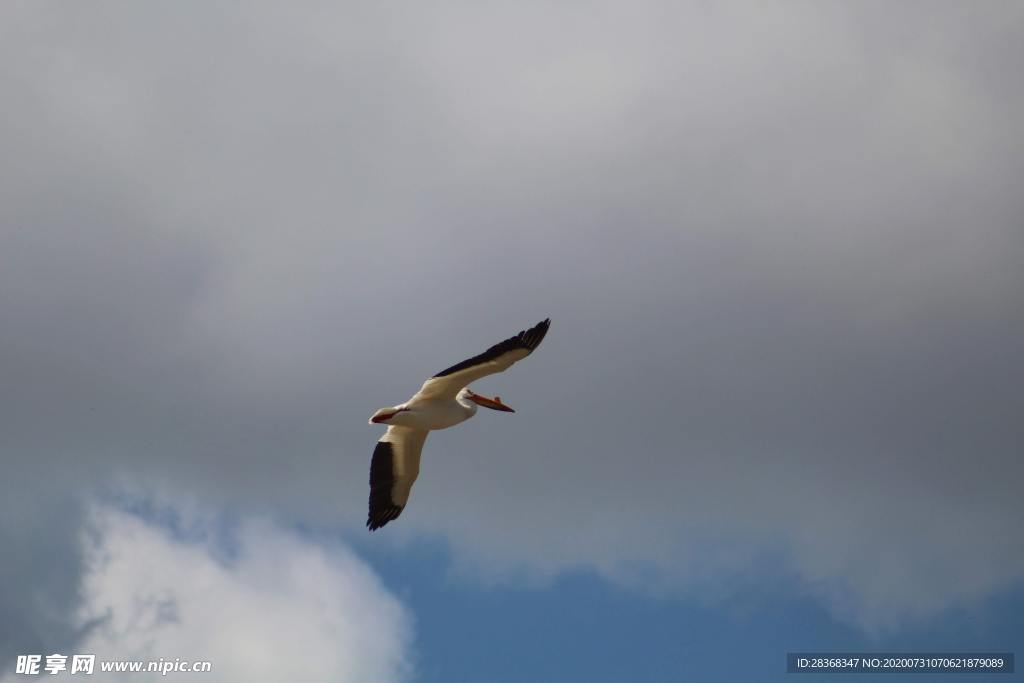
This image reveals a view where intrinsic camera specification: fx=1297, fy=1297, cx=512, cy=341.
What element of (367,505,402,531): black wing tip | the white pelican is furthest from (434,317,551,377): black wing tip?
(367,505,402,531): black wing tip

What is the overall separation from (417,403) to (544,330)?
3277 mm

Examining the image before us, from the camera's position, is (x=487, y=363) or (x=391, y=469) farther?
(x=391, y=469)

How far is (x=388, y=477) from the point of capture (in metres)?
27.3

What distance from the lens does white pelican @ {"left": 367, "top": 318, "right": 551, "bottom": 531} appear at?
2454 centimetres

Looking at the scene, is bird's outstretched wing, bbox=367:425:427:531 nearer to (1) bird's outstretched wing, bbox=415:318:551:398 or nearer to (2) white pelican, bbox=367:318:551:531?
(2) white pelican, bbox=367:318:551:531

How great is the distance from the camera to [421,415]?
26.1 metres

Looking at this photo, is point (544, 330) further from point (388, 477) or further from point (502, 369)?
point (388, 477)

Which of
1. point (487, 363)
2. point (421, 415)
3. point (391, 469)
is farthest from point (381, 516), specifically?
point (487, 363)

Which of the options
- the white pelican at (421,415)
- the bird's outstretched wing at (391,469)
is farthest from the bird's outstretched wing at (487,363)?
the bird's outstretched wing at (391,469)

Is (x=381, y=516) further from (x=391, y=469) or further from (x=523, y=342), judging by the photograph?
(x=523, y=342)

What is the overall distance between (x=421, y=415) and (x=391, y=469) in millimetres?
1870

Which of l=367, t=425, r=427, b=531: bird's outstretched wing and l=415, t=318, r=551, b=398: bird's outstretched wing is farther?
l=367, t=425, r=427, b=531: bird's outstretched wing

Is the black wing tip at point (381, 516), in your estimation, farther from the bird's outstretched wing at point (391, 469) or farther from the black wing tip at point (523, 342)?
the black wing tip at point (523, 342)

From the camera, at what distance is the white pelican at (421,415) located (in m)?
24.5
